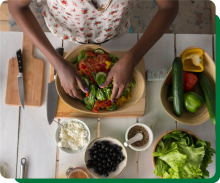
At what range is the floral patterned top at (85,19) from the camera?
3.12 feet

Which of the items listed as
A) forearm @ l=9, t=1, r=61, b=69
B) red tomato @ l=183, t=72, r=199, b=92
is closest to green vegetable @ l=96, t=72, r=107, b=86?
forearm @ l=9, t=1, r=61, b=69

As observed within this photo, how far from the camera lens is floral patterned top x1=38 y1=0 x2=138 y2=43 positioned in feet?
3.12

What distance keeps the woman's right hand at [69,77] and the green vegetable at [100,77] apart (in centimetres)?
9

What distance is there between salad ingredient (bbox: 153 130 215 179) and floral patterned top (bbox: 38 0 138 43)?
737 millimetres

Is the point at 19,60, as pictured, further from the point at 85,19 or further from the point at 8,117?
the point at 85,19

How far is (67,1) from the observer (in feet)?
3.01

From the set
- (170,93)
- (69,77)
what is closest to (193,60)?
(170,93)

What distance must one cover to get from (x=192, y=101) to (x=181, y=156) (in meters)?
0.31

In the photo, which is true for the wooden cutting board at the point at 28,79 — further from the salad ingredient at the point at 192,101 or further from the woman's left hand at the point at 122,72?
the salad ingredient at the point at 192,101

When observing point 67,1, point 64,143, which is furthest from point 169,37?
point 64,143

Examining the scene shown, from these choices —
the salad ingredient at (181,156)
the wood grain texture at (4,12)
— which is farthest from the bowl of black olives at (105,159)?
the wood grain texture at (4,12)

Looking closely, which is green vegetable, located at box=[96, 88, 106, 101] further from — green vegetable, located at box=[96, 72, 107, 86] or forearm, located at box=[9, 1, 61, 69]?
forearm, located at box=[9, 1, 61, 69]

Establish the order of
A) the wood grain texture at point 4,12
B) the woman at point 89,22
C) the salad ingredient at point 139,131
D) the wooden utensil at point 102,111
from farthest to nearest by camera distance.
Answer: the wood grain texture at point 4,12, the salad ingredient at point 139,131, the wooden utensil at point 102,111, the woman at point 89,22

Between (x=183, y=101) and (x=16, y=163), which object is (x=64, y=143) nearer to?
(x=16, y=163)
